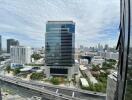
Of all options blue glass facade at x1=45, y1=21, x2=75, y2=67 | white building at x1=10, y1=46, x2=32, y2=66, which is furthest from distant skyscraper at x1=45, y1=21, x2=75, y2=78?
white building at x1=10, y1=46, x2=32, y2=66

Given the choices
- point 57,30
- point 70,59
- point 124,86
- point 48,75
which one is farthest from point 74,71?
point 124,86

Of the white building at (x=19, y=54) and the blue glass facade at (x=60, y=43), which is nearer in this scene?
the blue glass facade at (x=60, y=43)

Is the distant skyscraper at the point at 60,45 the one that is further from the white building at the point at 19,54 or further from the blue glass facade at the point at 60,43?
the white building at the point at 19,54

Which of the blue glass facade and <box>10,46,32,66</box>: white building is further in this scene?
<box>10,46,32,66</box>: white building

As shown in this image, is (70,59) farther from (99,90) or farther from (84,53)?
(84,53)

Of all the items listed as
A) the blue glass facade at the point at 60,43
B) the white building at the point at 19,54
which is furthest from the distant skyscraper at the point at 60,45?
the white building at the point at 19,54

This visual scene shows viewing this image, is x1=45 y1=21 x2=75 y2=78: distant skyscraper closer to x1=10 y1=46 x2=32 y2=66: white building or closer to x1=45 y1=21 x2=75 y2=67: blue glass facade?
x1=45 y1=21 x2=75 y2=67: blue glass facade

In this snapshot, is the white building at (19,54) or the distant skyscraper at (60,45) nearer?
the distant skyscraper at (60,45)
